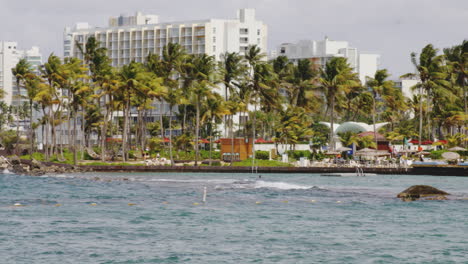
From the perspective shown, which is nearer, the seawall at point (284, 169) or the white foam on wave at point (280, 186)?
the white foam on wave at point (280, 186)

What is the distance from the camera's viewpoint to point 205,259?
3169 centimetres

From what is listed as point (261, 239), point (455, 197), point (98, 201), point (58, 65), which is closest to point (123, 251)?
point (261, 239)

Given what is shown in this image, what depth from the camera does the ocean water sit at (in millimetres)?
32938

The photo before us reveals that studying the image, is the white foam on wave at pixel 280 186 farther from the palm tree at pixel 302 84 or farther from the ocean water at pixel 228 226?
the palm tree at pixel 302 84

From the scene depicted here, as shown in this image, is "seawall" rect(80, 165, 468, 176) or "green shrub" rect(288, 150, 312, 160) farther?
"green shrub" rect(288, 150, 312, 160)

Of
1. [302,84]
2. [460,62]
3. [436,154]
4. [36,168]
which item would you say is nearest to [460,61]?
[460,62]

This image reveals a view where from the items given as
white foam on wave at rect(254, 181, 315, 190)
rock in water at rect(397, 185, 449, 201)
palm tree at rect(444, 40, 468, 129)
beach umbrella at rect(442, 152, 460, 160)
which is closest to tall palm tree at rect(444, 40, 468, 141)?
palm tree at rect(444, 40, 468, 129)

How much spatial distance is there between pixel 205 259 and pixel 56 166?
77.6 metres

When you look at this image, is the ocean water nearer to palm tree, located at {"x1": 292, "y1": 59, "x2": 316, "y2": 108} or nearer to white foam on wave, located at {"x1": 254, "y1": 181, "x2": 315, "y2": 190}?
white foam on wave, located at {"x1": 254, "y1": 181, "x2": 315, "y2": 190}

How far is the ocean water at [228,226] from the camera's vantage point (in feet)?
108

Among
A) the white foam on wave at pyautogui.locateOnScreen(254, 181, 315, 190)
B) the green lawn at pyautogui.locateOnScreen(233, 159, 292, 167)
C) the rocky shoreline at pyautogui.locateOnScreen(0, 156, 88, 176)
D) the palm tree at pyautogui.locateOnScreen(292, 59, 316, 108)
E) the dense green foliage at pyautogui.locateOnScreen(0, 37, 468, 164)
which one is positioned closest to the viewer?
the white foam on wave at pyautogui.locateOnScreen(254, 181, 315, 190)

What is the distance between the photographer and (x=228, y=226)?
4169 cm

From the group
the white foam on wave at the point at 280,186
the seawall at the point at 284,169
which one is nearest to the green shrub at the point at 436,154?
the seawall at the point at 284,169

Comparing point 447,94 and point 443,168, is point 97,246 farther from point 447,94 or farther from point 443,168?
point 447,94
